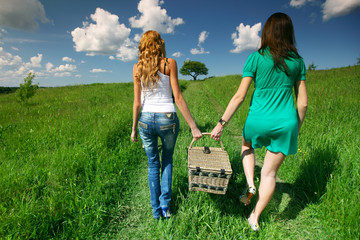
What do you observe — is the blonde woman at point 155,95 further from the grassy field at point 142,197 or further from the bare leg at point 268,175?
the bare leg at point 268,175

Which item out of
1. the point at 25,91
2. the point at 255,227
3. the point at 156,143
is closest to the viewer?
the point at 255,227

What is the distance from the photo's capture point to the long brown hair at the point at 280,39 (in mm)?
1586

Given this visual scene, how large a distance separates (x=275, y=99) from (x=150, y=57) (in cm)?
137

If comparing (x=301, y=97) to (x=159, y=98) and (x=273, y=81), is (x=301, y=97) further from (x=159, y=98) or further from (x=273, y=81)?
(x=159, y=98)

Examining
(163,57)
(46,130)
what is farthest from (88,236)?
(46,130)

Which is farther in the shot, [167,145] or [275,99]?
[167,145]

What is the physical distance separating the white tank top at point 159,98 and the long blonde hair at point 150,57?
0.07 m

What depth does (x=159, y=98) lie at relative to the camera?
1.83m

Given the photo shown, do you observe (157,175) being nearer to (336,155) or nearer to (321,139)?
(336,155)

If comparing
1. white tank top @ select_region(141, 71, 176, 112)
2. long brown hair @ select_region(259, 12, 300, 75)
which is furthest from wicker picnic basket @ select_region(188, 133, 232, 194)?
long brown hair @ select_region(259, 12, 300, 75)

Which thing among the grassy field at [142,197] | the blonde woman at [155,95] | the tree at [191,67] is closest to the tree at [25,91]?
the grassy field at [142,197]

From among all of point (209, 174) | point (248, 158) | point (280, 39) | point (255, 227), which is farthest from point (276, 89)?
point (255, 227)

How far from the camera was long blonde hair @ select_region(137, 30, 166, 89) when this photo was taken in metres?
1.72

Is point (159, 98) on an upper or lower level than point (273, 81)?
lower
